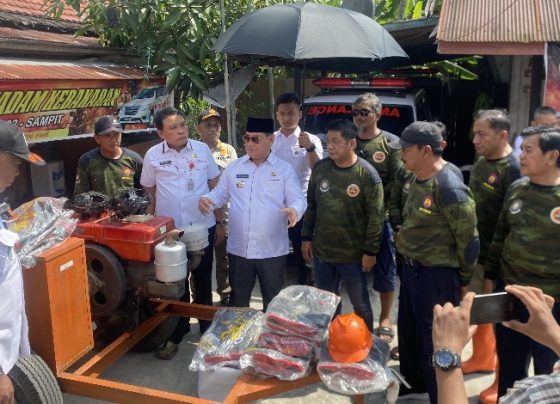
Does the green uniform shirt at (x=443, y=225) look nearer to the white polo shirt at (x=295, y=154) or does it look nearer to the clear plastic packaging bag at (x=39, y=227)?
the white polo shirt at (x=295, y=154)

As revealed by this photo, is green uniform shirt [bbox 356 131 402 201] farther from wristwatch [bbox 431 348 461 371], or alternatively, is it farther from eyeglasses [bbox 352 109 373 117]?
wristwatch [bbox 431 348 461 371]

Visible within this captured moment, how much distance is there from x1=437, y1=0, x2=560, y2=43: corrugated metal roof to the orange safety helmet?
3918 millimetres

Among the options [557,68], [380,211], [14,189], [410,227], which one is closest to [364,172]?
[380,211]

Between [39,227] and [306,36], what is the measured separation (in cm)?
276

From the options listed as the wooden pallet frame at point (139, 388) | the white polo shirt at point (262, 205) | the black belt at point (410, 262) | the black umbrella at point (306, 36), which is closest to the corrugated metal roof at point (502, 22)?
the black umbrella at point (306, 36)

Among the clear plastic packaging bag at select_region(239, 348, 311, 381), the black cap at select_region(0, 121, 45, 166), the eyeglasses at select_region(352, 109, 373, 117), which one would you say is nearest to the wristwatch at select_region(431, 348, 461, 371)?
the clear plastic packaging bag at select_region(239, 348, 311, 381)

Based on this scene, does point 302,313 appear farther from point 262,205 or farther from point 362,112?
point 362,112

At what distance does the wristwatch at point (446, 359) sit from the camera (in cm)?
142

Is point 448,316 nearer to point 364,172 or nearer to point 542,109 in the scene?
point 364,172

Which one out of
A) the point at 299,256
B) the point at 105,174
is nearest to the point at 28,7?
the point at 105,174

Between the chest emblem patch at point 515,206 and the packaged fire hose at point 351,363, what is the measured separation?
1098mm

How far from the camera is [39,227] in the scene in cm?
287

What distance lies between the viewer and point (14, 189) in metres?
7.30

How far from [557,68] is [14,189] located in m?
6.95
